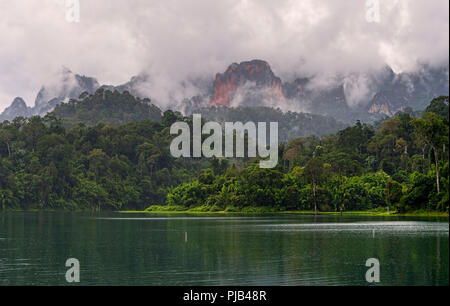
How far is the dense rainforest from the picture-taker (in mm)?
87062

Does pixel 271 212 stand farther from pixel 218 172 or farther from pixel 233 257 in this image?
pixel 233 257

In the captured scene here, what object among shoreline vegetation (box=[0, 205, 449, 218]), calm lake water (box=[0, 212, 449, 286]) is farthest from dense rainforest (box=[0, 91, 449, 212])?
calm lake water (box=[0, 212, 449, 286])

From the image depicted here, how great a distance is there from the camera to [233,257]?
96.8 ft

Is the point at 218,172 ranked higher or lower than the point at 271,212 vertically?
higher

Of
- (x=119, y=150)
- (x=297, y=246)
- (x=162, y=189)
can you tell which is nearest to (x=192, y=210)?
(x=162, y=189)

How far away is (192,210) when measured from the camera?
344 ft

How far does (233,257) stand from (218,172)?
291 feet

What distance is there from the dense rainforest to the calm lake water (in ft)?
85.1

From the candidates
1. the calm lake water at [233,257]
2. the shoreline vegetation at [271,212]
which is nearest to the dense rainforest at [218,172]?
the shoreline vegetation at [271,212]

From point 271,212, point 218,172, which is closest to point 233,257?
point 271,212

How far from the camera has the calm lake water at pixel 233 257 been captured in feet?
76.0

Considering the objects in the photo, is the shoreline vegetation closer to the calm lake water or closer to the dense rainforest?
the dense rainforest
